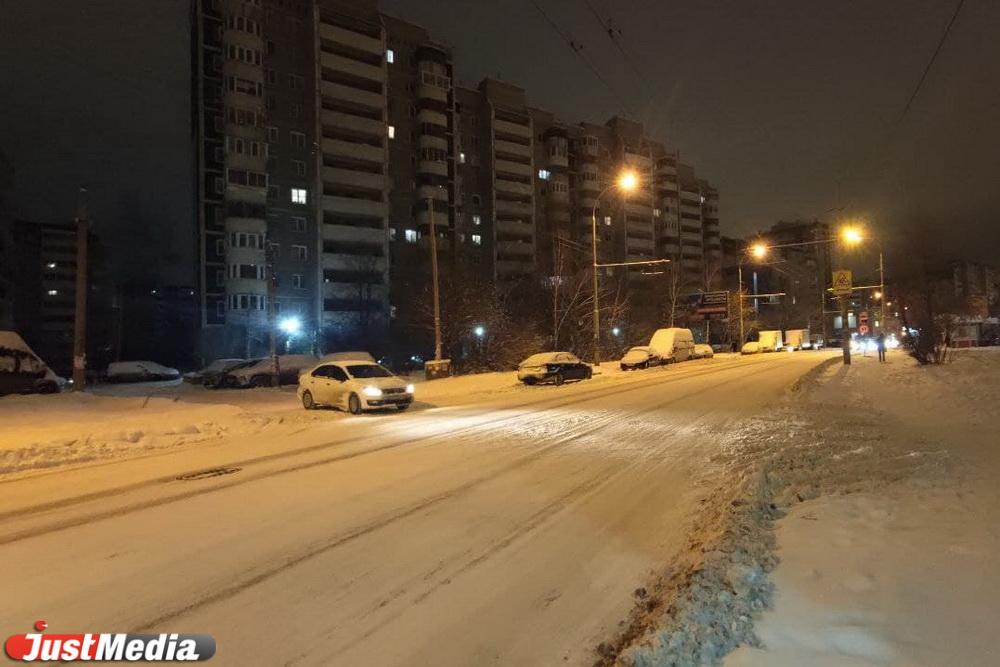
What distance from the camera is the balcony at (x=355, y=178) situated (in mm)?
65000

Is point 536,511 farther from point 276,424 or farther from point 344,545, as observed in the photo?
point 276,424

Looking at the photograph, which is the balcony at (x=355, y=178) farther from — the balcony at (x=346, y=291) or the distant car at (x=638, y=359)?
the distant car at (x=638, y=359)

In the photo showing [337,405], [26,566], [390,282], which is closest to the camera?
[26,566]

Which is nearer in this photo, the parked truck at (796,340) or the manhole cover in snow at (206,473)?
the manhole cover in snow at (206,473)

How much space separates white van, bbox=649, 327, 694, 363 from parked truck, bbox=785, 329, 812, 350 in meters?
35.2

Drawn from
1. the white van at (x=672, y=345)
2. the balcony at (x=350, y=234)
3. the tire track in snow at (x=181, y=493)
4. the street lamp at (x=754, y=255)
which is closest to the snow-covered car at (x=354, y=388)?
the tire track in snow at (x=181, y=493)

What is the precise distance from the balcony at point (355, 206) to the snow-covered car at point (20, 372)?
147 feet

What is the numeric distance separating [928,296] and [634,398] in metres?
20.1

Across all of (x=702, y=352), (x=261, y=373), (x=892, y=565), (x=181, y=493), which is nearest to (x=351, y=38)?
(x=261, y=373)

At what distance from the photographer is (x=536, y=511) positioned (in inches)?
282

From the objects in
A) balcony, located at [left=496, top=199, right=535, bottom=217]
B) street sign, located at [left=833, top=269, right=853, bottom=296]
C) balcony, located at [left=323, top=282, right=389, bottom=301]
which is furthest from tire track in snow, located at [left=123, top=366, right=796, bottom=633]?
balcony, located at [left=496, top=199, right=535, bottom=217]

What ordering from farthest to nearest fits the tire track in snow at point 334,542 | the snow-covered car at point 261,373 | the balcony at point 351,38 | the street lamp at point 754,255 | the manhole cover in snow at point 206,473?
the balcony at point 351,38, the street lamp at point 754,255, the snow-covered car at point 261,373, the manhole cover in snow at point 206,473, the tire track in snow at point 334,542

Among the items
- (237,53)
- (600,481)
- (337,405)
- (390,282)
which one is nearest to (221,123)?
(237,53)

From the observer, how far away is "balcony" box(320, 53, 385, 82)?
212 feet
